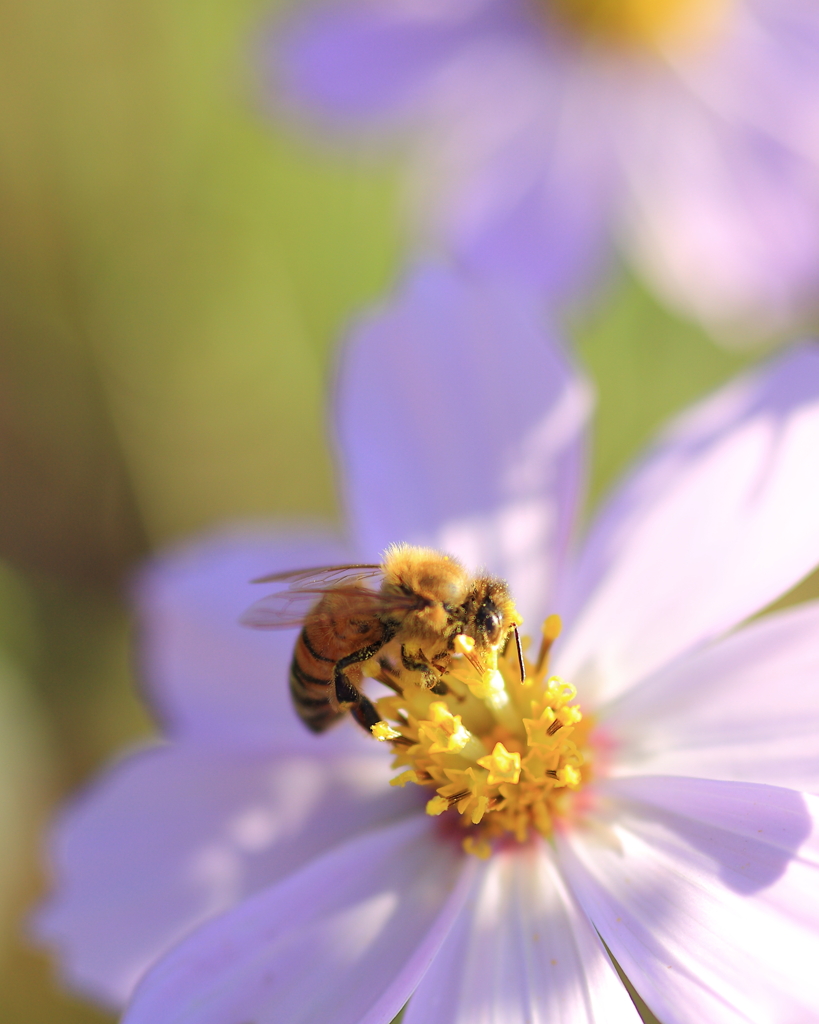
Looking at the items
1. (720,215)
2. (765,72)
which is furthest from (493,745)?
(765,72)

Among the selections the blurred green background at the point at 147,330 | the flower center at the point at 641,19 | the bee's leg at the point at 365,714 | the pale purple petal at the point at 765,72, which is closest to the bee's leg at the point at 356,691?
the bee's leg at the point at 365,714

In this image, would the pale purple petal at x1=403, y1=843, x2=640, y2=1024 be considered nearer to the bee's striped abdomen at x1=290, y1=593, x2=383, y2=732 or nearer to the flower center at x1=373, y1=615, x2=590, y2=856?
the flower center at x1=373, y1=615, x2=590, y2=856

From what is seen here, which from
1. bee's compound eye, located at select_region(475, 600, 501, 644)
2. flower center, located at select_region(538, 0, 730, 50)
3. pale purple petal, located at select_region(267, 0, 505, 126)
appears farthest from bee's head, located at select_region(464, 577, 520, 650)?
flower center, located at select_region(538, 0, 730, 50)

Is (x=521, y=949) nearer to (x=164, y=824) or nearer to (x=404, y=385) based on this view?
(x=164, y=824)

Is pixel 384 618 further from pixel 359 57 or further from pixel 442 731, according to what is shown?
pixel 359 57

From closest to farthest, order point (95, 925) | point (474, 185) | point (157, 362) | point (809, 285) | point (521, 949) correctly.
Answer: point (521, 949)
point (95, 925)
point (809, 285)
point (474, 185)
point (157, 362)

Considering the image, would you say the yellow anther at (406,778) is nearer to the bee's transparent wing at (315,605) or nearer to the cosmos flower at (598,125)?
the bee's transparent wing at (315,605)

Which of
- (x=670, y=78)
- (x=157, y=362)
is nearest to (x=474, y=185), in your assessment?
(x=670, y=78)
